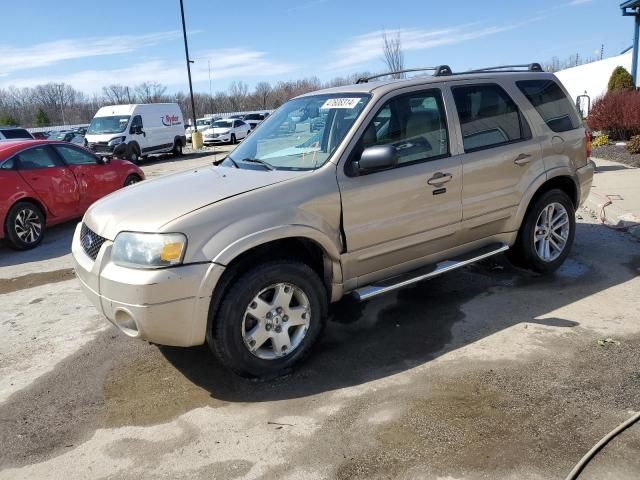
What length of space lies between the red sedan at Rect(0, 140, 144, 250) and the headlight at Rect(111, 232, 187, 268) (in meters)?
5.39

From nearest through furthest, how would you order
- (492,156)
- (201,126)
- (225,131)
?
(492,156) → (225,131) → (201,126)

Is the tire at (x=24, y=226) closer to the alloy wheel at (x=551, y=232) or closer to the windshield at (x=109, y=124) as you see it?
the alloy wheel at (x=551, y=232)

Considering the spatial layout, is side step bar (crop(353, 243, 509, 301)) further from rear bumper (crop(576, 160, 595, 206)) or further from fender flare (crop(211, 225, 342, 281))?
rear bumper (crop(576, 160, 595, 206))

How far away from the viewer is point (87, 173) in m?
9.16

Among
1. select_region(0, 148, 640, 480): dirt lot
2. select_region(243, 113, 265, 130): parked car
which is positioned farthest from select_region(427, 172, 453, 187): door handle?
select_region(243, 113, 265, 130): parked car

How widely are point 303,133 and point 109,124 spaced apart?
1966cm

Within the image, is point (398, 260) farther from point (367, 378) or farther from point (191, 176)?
point (191, 176)

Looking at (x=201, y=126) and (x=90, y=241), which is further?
(x=201, y=126)

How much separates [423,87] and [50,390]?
357 centimetres

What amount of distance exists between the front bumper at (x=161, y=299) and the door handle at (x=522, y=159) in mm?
2904

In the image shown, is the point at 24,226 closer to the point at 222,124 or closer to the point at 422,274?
the point at 422,274

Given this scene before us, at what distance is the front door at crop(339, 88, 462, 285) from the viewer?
395 cm

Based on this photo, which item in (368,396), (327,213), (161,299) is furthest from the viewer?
(327,213)

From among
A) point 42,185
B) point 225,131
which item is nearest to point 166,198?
point 42,185
